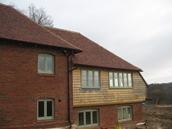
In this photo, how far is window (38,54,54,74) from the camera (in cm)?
1081

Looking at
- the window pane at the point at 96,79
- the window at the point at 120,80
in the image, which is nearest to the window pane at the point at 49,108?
the window pane at the point at 96,79

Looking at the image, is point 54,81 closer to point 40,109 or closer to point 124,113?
point 40,109

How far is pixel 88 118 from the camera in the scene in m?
13.3

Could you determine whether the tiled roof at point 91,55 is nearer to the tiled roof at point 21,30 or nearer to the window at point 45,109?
the tiled roof at point 21,30

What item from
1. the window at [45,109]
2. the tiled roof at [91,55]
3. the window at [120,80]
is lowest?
the window at [45,109]

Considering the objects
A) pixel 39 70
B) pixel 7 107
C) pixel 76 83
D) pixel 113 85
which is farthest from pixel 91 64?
pixel 7 107

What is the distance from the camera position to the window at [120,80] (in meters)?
14.8

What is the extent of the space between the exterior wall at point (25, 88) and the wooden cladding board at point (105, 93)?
145 cm

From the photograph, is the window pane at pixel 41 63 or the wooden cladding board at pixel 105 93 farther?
the wooden cladding board at pixel 105 93

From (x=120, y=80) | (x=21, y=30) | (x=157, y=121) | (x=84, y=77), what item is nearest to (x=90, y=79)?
(x=84, y=77)

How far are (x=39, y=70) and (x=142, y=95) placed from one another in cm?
1051

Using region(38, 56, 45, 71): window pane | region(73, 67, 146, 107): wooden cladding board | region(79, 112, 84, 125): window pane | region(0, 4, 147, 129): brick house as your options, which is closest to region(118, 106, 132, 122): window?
region(0, 4, 147, 129): brick house

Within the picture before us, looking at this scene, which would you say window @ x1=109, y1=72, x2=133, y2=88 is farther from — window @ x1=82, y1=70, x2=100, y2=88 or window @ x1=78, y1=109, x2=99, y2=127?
window @ x1=78, y1=109, x2=99, y2=127

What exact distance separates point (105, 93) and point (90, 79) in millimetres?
1801
